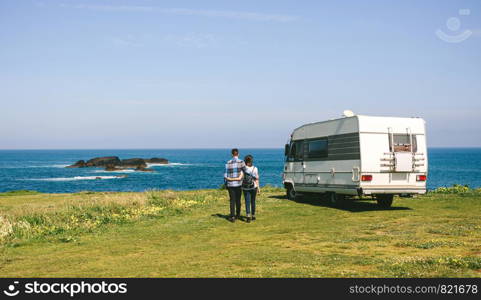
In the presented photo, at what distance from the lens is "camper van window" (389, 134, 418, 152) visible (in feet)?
56.3

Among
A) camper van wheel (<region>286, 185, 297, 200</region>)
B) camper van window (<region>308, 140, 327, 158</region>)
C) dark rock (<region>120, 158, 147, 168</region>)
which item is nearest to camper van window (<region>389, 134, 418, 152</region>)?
camper van window (<region>308, 140, 327, 158</region>)

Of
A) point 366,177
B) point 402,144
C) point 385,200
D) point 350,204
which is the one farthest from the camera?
point 350,204

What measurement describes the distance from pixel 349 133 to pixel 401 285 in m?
11.1

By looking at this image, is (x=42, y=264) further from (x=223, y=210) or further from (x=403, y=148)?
(x=403, y=148)

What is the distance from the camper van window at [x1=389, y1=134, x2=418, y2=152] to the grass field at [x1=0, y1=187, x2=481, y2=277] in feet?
7.87

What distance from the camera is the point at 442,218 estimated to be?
14930mm

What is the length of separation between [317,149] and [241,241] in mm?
9048

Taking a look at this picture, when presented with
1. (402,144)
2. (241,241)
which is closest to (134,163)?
(402,144)

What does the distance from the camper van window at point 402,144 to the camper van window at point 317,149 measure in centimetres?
303

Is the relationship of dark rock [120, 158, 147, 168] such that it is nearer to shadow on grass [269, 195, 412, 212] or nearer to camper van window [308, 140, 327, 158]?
shadow on grass [269, 195, 412, 212]

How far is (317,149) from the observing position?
1981 cm

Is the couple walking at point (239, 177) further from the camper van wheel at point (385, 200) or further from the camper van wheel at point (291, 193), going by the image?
the camper van wheel at point (291, 193)

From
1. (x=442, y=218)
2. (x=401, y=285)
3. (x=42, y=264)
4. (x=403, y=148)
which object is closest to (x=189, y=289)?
(x=401, y=285)

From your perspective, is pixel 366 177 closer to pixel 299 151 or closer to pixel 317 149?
pixel 317 149
